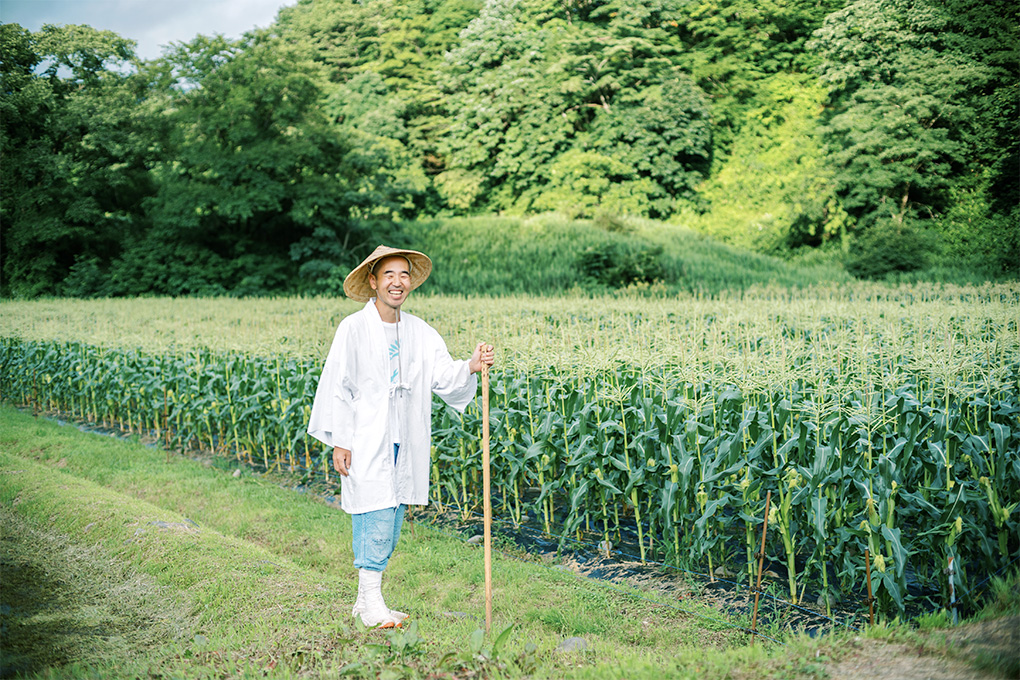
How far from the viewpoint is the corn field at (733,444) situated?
10.7ft

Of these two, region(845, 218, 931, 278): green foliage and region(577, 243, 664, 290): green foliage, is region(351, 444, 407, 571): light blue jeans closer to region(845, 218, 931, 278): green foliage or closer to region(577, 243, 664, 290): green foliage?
region(577, 243, 664, 290): green foliage

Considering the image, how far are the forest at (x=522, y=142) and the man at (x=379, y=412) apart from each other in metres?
14.4

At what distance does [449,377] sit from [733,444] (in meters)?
1.49

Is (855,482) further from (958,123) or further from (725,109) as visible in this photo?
(725,109)

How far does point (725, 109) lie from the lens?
22.4 metres

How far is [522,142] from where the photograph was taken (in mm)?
18297

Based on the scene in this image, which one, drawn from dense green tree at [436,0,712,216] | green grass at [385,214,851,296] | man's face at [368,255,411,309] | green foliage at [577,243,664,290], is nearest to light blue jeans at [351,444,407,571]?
man's face at [368,255,411,309]

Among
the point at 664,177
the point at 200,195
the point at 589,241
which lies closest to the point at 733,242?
the point at 664,177

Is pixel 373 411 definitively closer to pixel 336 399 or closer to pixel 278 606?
pixel 336 399

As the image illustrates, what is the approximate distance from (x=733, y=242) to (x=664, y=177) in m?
3.04

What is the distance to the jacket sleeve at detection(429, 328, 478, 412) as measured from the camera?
3248 mm

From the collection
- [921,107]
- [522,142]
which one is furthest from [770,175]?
[522,142]

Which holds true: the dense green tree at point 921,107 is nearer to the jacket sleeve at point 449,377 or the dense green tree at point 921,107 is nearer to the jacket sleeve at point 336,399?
the jacket sleeve at point 449,377

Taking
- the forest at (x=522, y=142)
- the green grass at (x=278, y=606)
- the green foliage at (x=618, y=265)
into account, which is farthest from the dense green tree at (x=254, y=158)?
the green grass at (x=278, y=606)
